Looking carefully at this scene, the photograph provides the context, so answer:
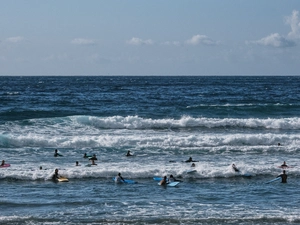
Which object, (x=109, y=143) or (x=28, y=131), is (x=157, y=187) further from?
(x=28, y=131)

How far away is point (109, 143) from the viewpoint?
121 feet

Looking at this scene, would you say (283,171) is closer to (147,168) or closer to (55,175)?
(147,168)

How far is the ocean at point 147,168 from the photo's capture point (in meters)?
20.7

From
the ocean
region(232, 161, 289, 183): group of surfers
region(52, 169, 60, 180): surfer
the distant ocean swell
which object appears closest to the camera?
the ocean

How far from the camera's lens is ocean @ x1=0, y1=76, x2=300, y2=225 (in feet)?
68.0

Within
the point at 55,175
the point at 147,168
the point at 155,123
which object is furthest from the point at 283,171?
the point at 155,123

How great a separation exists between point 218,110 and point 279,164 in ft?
82.6

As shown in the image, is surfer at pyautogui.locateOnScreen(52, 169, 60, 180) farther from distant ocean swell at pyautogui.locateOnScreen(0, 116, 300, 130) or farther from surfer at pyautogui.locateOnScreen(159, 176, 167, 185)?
distant ocean swell at pyautogui.locateOnScreen(0, 116, 300, 130)

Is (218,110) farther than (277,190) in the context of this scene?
Yes

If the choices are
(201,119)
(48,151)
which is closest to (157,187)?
(48,151)

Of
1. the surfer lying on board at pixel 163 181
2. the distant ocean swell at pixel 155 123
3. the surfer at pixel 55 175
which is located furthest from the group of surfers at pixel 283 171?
the distant ocean swell at pixel 155 123

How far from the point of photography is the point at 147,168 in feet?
94.1

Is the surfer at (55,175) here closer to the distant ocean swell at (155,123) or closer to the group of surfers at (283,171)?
the group of surfers at (283,171)

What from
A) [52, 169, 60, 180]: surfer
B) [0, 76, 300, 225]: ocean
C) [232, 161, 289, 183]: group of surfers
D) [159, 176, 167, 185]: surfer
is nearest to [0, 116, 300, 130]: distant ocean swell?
[0, 76, 300, 225]: ocean
